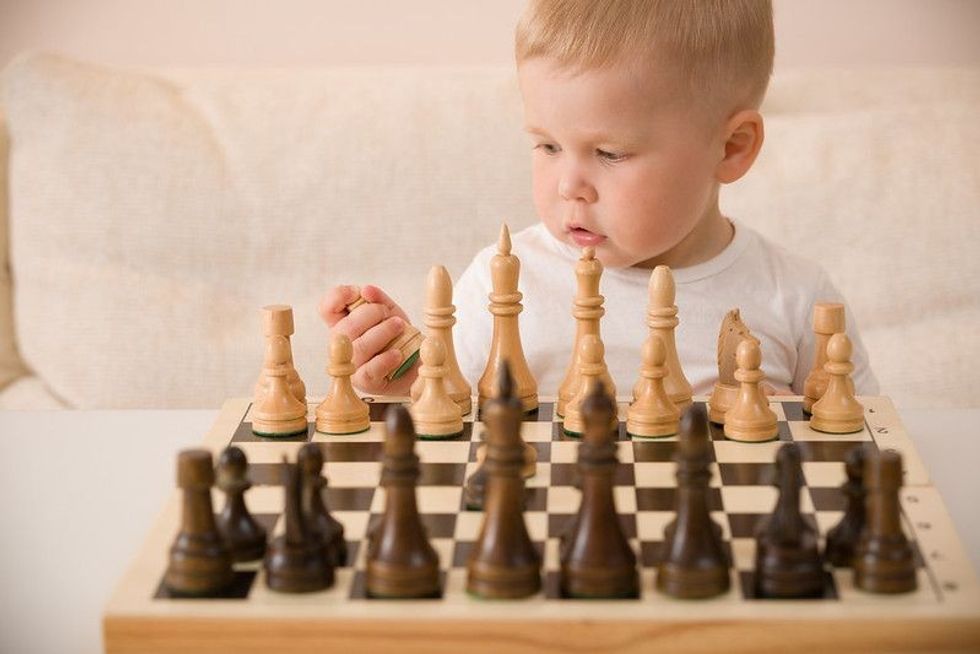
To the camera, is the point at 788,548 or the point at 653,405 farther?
the point at 653,405

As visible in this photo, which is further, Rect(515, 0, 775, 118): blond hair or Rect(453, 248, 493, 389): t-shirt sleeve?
Rect(453, 248, 493, 389): t-shirt sleeve

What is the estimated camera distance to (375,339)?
1652 millimetres

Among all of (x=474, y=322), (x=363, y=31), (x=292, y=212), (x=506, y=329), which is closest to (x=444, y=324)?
(x=506, y=329)

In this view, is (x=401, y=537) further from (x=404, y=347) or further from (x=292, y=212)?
(x=292, y=212)

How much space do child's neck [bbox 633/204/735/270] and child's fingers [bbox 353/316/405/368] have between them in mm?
436

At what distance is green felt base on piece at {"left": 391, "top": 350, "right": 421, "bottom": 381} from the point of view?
166cm

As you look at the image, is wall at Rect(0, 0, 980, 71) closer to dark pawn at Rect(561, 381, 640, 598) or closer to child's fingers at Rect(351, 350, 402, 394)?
child's fingers at Rect(351, 350, 402, 394)

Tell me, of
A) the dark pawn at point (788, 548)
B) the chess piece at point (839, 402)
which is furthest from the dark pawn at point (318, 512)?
the chess piece at point (839, 402)

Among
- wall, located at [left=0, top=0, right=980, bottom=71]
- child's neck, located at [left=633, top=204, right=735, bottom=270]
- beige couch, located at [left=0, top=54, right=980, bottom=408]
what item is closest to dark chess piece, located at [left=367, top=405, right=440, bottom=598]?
child's neck, located at [left=633, top=204, right=735, bottom=270]

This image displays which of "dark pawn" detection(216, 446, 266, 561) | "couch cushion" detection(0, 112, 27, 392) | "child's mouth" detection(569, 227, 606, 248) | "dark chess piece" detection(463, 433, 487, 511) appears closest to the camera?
"dark pawn" detection(216, 446, 266, 561)

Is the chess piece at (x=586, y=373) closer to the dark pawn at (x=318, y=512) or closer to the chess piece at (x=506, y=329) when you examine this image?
the chess piece at (x=506, y=329)

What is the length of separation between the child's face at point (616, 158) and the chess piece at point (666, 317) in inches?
9.6

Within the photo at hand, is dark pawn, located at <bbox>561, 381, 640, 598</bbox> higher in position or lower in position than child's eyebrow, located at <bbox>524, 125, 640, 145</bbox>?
lower

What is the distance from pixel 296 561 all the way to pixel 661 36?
0.88 meters
